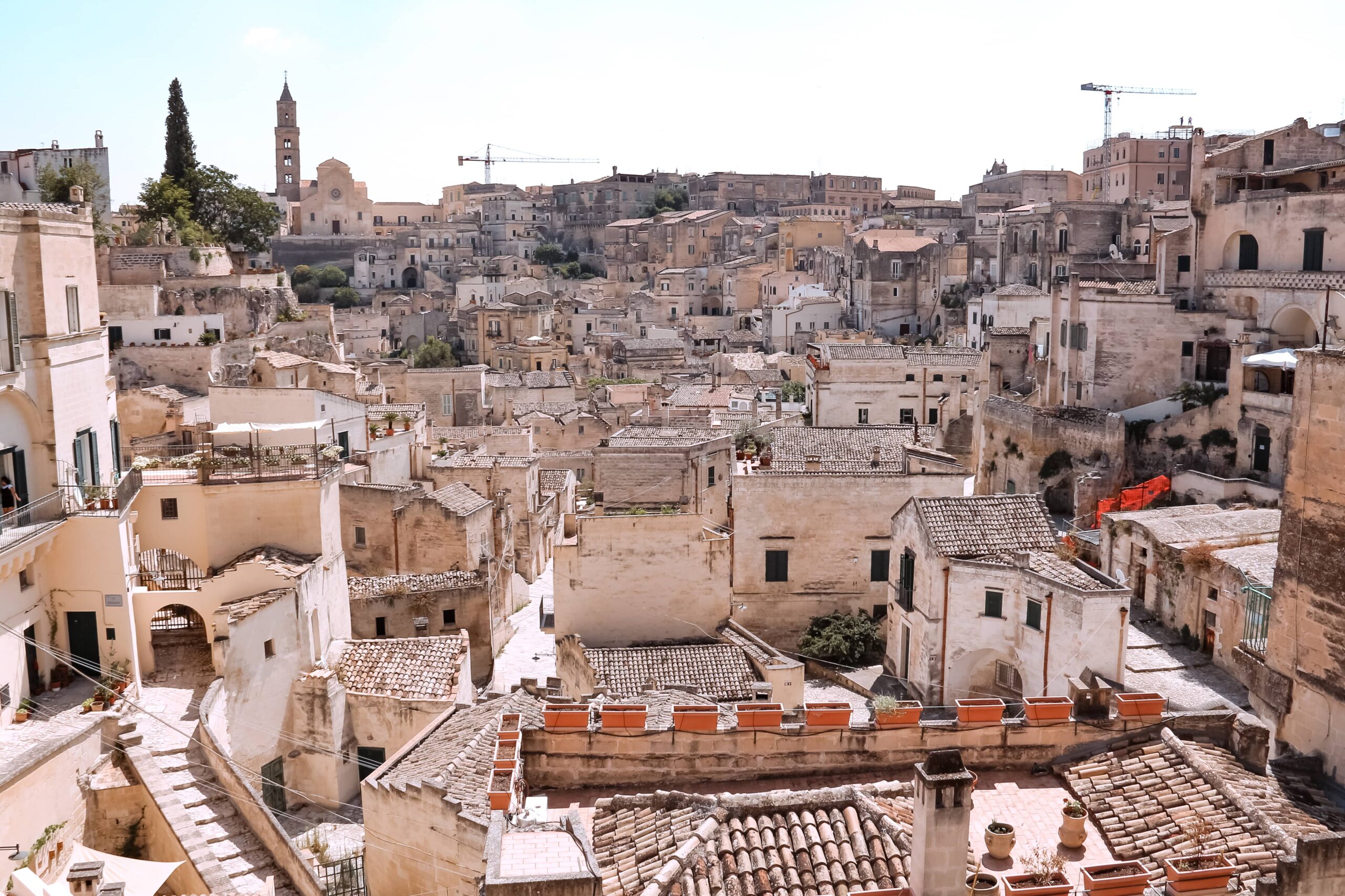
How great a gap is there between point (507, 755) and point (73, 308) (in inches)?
508

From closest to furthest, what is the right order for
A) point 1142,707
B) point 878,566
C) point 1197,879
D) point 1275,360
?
point 1197,879
point 1142,707
point 878,566
point 1275,360

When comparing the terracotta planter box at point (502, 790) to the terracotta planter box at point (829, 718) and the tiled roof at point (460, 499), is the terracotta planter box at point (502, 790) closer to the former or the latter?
the terracotta planter box at point (829, 718)

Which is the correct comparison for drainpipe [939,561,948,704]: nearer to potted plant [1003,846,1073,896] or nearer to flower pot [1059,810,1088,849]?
flower pot [1059,810,1088,849]

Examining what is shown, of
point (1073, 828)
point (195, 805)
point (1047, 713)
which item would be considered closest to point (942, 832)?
point (1073, 828)

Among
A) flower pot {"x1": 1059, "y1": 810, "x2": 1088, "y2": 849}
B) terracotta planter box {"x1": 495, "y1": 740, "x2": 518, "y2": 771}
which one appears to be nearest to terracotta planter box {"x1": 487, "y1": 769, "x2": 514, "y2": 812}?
terracotta planter box {"x1": 495, "y1": 740, "x2": 518, "y2": 771}

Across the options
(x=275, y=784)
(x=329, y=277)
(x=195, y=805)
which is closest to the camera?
(x=195, y=805)

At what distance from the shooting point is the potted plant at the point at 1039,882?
347 inches

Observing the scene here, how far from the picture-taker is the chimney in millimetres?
8703

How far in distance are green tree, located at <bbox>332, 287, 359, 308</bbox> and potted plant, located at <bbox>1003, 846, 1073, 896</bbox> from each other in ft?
262

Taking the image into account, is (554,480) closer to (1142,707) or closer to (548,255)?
(1142,707)

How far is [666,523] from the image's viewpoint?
23.0 metres

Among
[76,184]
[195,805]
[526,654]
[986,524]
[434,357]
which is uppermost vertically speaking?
[76,184]

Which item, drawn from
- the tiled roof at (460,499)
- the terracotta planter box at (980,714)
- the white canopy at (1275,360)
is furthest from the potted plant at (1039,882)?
the tiled roof at (460,499)

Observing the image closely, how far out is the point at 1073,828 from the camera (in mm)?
10688
